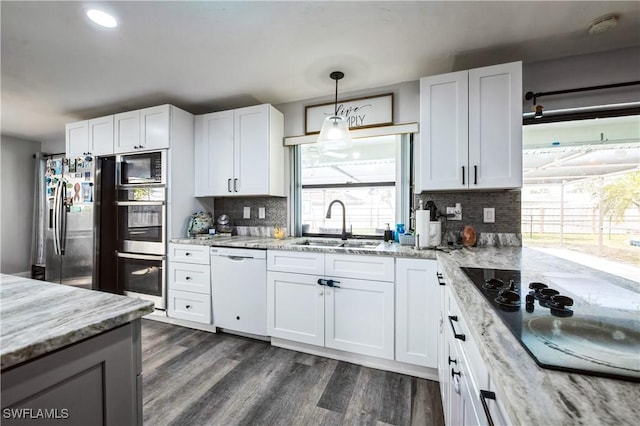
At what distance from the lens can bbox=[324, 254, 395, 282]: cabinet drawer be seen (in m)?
1.98

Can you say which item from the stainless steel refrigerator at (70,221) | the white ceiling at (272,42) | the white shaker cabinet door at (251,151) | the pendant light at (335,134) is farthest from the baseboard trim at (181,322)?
the white ceiling at (272,42)

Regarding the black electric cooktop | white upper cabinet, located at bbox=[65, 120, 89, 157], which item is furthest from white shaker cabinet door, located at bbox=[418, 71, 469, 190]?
white upper cabinet, located at bbox=[65, 120, 89, 157]

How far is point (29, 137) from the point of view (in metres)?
4.38

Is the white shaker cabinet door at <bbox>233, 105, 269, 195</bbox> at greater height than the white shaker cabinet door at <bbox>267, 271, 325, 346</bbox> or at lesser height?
greater

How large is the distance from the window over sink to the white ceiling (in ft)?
1.99

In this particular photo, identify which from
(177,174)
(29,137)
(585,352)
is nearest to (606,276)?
(585,352)

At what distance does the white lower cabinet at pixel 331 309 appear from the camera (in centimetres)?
200

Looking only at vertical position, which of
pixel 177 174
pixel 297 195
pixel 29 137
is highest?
pixel 29 137

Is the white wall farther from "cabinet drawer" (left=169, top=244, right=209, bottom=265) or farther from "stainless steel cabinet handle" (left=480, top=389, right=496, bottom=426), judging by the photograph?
"stainless steel cabinet handle" (left=480, top=389, right=496, bottom=426)

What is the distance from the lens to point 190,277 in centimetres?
266

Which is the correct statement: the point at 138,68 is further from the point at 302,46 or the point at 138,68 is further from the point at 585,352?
the point at 585,352

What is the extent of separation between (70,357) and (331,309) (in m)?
1.67

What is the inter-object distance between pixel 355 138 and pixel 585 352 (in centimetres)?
238

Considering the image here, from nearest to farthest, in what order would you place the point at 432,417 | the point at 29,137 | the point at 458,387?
the point at 458,387
the point at 432,417
the point at 29,137
